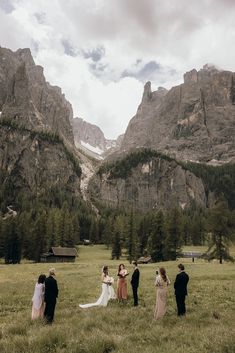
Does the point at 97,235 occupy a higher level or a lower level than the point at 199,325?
higher

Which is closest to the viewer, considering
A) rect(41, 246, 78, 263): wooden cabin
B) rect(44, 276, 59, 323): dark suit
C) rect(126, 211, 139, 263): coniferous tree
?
rect(44, 276, 59, 323): dark suit

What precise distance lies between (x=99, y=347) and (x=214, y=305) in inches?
501

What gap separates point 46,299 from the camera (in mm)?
20250

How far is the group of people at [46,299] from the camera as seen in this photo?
20127 millimetres

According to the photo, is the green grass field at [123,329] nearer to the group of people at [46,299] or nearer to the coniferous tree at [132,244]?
the group of people at [46,299]

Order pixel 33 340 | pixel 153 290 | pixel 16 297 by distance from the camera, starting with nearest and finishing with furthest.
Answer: pixel 33 340, pixel 16 297, pixel 153 290

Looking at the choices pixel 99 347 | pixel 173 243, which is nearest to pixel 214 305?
pixel 99 347

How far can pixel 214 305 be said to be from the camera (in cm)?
2477

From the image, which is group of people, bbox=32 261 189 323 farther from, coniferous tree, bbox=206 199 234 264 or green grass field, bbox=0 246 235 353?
coniferous tree, bbox=206 199 234 264

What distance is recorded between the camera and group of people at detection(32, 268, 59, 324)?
66.0ft

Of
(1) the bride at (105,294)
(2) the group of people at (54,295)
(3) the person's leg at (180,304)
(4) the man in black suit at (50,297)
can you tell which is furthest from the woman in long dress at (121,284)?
(4) the man in black suit at (50,297)

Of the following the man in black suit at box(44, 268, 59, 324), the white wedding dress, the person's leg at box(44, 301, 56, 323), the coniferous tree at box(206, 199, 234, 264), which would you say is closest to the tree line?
the coniferous tree at box(206, 199, 234, 264)

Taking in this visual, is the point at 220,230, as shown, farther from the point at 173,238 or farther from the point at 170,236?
the point at 173,238

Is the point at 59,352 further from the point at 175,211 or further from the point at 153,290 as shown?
the point at 175,211
